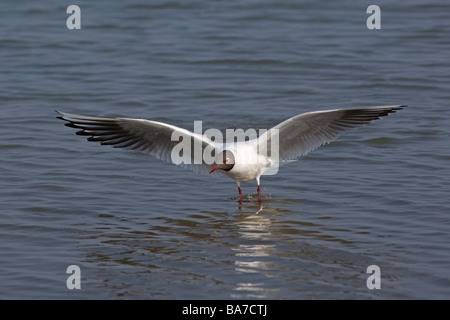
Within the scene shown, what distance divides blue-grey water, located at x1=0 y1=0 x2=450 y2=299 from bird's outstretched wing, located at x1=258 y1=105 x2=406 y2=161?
595 mm

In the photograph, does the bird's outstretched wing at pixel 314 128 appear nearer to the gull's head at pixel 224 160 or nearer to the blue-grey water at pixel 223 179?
the gull's head at pixel 224 160

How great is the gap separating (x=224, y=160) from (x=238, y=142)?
48 centimetres

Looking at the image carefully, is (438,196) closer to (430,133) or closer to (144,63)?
(430,133)

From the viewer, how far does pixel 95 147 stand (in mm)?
10852

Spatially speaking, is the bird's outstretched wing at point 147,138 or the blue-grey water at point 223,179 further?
the bird's outstretched wing at point 147,138

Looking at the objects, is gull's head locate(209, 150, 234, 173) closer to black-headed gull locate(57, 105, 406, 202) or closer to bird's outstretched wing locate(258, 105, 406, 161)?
black-headed gull locate(57, 105, 406, 202)

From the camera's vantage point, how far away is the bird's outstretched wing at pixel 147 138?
8438 mm

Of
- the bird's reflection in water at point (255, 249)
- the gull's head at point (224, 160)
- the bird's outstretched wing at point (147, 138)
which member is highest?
the bird's outstretched wing at point (147, 138)

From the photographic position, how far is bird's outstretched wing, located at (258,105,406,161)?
8336 mm

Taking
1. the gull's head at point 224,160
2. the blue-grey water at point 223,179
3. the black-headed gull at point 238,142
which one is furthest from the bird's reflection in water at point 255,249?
the gull's head at point 224,160

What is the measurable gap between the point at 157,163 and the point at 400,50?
7.20 meters

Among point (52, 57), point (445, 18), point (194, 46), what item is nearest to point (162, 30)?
point (194, 46)

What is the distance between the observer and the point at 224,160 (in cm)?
825

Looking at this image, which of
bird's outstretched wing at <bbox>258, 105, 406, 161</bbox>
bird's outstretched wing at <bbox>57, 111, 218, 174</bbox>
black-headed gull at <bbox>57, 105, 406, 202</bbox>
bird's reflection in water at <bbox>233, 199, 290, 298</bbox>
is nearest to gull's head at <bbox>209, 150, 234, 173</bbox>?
black-headed gull at <bbox>57, 105, 406, 202</bbox>
